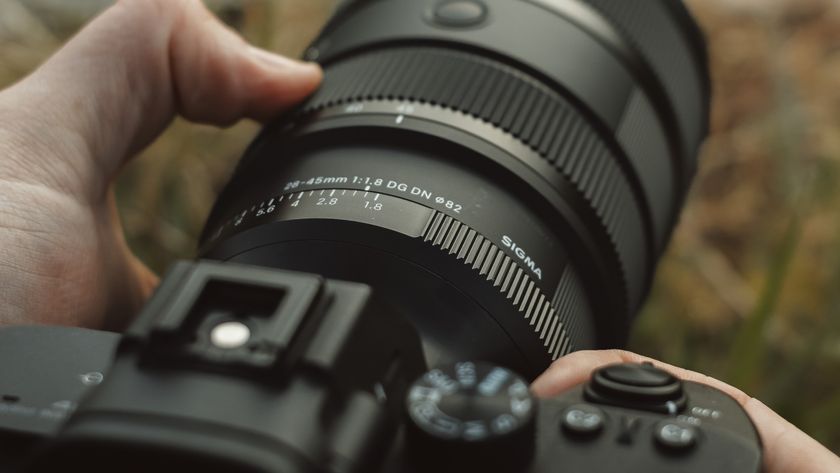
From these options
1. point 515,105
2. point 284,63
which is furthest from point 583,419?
point 284,63

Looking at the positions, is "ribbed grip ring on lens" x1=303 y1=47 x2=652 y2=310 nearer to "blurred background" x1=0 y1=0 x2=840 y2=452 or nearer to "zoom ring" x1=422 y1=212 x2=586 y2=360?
"zoom ring" x1=422 y1=212 x2=586 y2=360

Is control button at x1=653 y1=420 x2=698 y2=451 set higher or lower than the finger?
lower

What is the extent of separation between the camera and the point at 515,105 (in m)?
0.62

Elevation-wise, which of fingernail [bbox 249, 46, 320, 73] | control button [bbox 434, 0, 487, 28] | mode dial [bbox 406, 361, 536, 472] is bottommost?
mode dial [bbox 406, 361, 536, 472]

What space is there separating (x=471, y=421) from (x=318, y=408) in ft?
0.17

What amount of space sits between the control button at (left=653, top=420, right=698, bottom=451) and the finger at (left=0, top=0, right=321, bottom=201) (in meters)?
0.37

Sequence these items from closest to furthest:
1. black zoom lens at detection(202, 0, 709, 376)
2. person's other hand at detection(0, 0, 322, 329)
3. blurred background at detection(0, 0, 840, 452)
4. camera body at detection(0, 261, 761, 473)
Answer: camera body at detection(0, 261, 761, 473)
black zoom lens at detection(202, 0, 709, 376)
person's other hand at detection(0, 0, 322, 329)
blurred background at detection(0, 0, 840, 452)

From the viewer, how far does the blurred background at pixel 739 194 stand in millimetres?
935

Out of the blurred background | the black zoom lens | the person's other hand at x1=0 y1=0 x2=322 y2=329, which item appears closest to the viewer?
the black zoom lens

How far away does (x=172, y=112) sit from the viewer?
0.77 metres

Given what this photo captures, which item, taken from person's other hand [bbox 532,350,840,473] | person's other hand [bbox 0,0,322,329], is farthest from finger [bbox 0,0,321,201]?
person's other hand [bbox 532,350,840,473]

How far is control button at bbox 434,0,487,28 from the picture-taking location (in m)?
0.66

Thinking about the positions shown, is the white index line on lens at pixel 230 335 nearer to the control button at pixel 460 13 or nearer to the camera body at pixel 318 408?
the camera body at pixel 318 408

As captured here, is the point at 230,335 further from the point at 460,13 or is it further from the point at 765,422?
the point at 460,13
